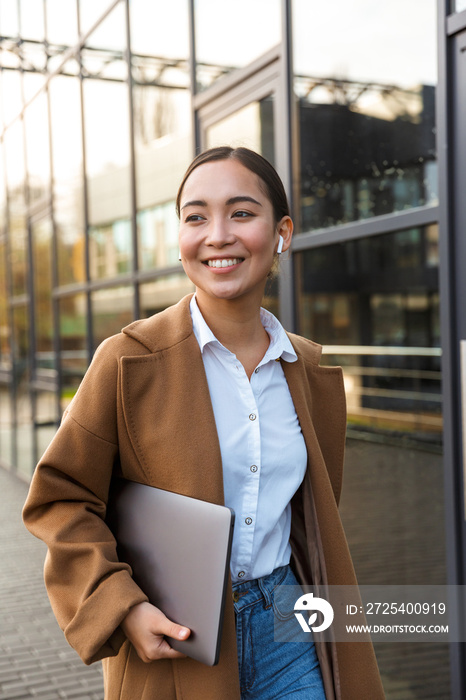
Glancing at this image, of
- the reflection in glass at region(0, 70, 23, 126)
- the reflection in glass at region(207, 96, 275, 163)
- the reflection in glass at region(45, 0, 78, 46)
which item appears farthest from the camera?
the reflection in glass at region(0, 70, 23, 126)

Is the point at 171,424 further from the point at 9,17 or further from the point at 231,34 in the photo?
the point at 9,17

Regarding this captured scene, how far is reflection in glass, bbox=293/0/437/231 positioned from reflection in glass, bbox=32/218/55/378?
5893 millimetres

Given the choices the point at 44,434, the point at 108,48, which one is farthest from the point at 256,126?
the point at 44,434

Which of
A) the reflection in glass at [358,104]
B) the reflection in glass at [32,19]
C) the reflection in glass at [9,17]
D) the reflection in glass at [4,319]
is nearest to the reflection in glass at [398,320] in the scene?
the reflection in glass at [358,104]

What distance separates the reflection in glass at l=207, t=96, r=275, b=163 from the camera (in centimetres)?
449

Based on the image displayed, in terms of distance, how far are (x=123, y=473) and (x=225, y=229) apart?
62 cm

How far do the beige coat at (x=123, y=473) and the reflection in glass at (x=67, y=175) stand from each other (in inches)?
267

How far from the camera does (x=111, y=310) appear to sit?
752 cm

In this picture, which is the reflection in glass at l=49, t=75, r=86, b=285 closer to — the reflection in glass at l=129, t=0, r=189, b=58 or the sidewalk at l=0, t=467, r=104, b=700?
the reflection in glass at l=129, t=0, r=189, b=58

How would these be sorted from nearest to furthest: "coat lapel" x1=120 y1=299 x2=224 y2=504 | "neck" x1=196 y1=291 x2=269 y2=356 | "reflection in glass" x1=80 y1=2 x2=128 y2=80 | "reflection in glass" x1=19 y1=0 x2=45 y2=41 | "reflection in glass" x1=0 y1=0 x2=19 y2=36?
"coat lapel" x1=120 y1=299 x2=224 y2=504 < "neck" x1=196 y1=291 x2=269 y2=356 < "reflection in glass" x1=80 y1=2 x2=128 y2=80 < "reflection in glass" x1=19 y1=0 x2=45 y2=41 < "reflection in glass" x1=0 y1=0 x2=19 y2=36

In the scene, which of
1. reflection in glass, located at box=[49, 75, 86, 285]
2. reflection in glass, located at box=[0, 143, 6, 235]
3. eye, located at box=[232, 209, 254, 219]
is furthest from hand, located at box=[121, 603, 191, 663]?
reflection in glass, located at box=[0, 143, 6, 235]

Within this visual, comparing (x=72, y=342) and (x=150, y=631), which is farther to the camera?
(x=72, y=342)

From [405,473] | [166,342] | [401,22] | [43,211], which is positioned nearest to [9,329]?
[43,211]

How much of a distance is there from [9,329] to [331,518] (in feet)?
37.9
